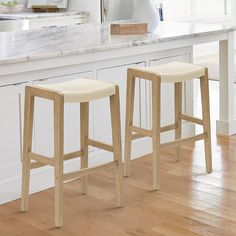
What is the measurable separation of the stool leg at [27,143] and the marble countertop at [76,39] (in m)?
0.25

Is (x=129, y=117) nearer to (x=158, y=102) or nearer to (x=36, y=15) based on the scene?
(x=158, y=102)

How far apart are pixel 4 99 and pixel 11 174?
45cm

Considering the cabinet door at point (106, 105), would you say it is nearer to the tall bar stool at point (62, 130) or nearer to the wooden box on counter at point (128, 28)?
the wooden box on counter at point (128, 28)

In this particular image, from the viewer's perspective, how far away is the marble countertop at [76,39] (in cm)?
362

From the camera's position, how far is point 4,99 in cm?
352

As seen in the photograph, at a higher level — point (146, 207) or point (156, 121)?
point (156, 121)

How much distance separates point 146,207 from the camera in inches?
138

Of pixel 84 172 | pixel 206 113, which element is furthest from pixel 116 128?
pixel 206 113

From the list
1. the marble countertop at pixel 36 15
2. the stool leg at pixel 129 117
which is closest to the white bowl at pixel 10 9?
the marble countertop at pixel 36 15

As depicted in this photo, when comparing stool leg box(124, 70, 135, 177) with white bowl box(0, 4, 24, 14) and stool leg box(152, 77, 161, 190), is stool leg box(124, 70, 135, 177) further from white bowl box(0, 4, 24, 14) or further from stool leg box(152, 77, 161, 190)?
white bowl box(0, 4, 24, 14)

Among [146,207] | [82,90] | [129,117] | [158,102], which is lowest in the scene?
[146,207]

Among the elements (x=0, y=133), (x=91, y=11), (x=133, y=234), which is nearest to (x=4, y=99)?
(x=0, y=133)

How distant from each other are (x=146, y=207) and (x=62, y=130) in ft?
2.30

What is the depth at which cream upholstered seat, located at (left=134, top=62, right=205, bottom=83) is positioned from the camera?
12.2 feet
